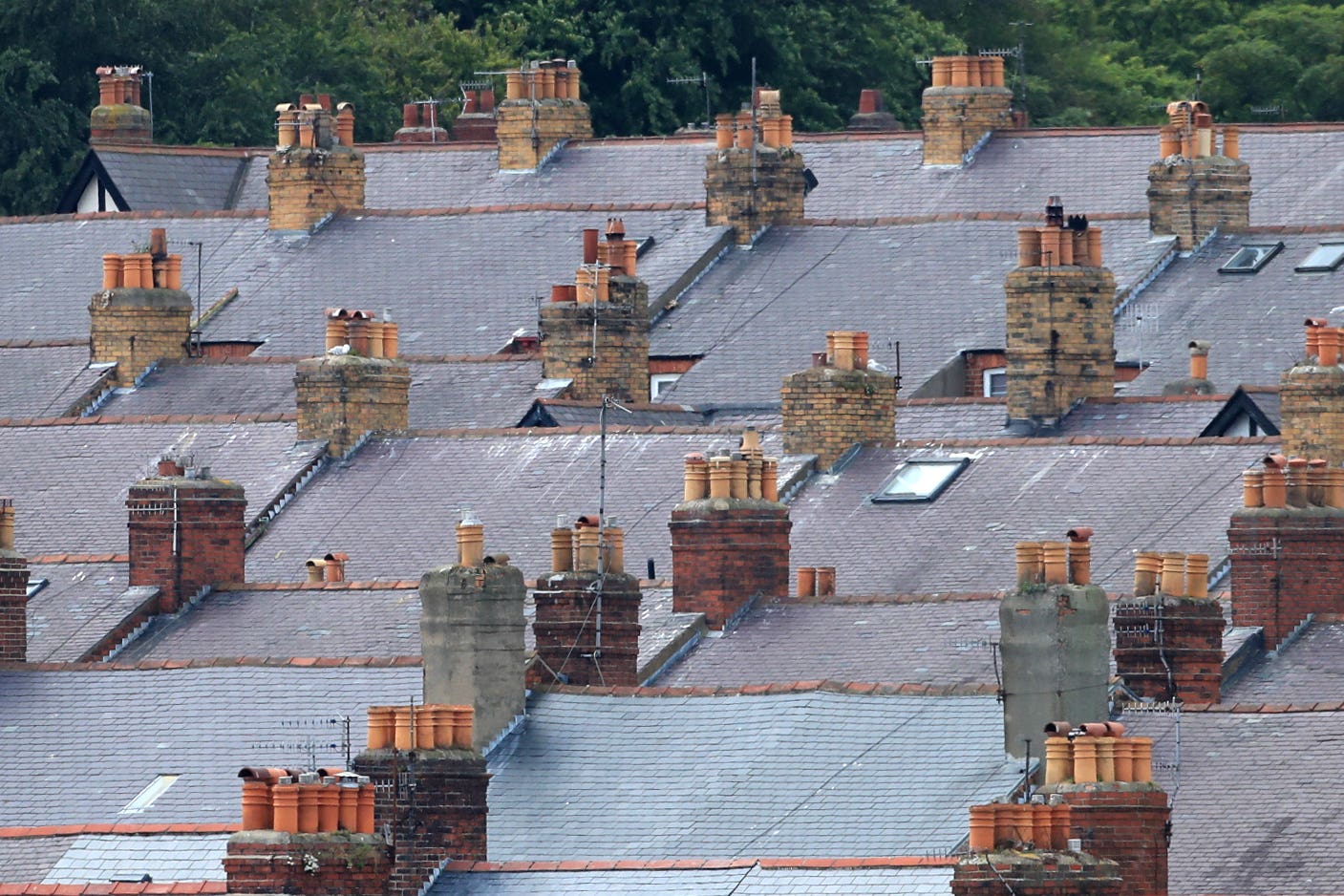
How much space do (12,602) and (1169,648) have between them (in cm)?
1497

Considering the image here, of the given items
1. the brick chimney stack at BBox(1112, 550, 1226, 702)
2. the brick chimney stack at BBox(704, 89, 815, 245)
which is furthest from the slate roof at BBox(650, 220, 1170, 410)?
the brick chimney stack at BBox(1112, 550, 1226, 702)

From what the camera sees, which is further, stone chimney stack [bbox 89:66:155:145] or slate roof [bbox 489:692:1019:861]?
stone chimney stack [bbox 89:66:155:145]

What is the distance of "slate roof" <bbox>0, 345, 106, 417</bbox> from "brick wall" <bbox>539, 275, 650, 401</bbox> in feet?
24.3

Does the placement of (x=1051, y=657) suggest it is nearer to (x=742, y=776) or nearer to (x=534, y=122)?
(x=742, y=776)

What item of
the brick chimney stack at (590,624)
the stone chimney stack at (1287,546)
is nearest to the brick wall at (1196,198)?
the stone chimney stack at (1287,546)

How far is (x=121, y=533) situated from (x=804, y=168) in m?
22.0

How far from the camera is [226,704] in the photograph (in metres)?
60.8

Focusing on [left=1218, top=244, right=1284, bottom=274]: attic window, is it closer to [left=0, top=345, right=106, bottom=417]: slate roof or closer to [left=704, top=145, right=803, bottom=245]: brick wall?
[left=704, top=145, right=803, bottom=245]: brick wall

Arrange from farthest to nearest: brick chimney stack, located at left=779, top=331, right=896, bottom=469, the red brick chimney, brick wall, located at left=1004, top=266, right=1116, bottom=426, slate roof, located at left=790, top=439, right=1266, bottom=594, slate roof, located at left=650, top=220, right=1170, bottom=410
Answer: slate roof, located at left=650, top=220, right=1170, bottom=410, brick wall, located at left=1004, top=266, right=1116, bottom=426, brick chimney stack, located at left=779, top=331, right=896, bottom=469, the red brick chimney, slate roof, located at left=790, top=439, right=1266, bottom=594

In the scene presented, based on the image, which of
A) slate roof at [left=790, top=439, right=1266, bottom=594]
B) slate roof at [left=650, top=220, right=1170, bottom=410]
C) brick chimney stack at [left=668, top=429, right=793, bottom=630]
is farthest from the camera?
slate roof at [left=650, top=220, right=1170, bottom=410]

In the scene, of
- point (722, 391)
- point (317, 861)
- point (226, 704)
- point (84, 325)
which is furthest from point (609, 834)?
point (84, 325)

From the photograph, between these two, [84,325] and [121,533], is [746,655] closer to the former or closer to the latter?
[121,533]

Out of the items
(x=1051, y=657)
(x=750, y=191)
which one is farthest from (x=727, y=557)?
(x=750, y=191)

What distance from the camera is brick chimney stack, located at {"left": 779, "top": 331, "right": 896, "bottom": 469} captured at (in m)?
73.2
